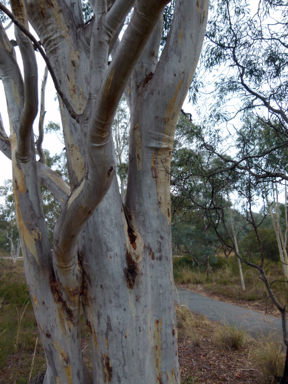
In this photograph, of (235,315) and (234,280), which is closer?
(235,315)

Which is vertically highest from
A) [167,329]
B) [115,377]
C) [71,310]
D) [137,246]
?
[137,246]

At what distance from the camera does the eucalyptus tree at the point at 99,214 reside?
1419mm

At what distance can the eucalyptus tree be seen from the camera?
1.42 metres

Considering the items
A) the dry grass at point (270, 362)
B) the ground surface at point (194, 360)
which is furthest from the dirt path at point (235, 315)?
the dry grass at point (270, 362)

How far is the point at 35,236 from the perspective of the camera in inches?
65.2

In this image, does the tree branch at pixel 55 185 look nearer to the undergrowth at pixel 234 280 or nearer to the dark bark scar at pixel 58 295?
the dark bark scar at pixel 58 295

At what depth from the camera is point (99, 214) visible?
1.62 meters

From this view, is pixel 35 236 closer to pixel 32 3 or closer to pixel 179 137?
pixel 32 3

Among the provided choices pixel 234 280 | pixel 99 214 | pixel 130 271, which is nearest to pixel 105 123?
pixel 99 214

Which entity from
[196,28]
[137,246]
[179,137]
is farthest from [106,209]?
[179,137]

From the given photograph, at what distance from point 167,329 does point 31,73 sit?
1.58 metres

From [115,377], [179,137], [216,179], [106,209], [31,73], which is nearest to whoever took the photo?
[31,73]

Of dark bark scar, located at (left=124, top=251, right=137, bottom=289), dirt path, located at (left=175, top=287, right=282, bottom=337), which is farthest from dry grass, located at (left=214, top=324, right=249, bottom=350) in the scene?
dark bark scar, located at (left=124, top=251, right=137, bottom=289)

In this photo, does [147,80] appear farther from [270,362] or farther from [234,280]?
[234,280]
